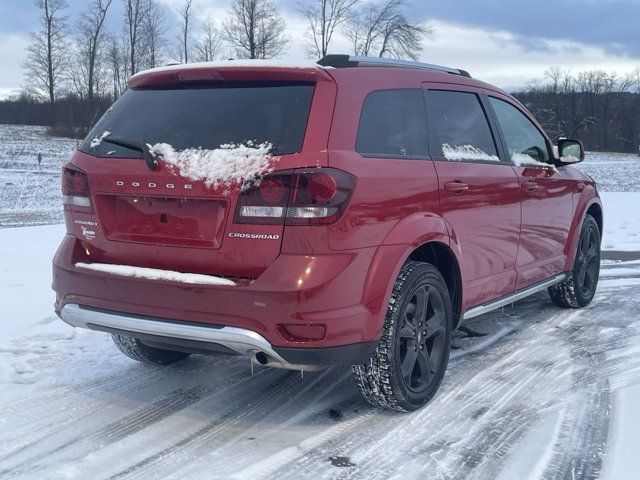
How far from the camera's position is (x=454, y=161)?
13.5 ft

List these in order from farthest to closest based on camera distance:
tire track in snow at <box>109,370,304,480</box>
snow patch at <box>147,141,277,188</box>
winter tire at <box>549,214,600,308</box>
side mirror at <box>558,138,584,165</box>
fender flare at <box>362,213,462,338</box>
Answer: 1. winter tire at <box>549,214,600,308</box>
2. side mirror at <box>558,138,584,165</box>
3. fender flare at <box>362,213,462,338</box>
4. snow patch at <box>147,141,277,188</box>
5. tire track in snow at <box>109,370,304,480</box>

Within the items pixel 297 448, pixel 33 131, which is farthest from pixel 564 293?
pixel 33 131

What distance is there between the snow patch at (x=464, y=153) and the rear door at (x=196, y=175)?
3.58 feet

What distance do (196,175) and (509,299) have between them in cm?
253

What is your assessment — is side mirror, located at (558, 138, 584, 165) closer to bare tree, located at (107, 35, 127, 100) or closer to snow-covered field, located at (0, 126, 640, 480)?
snow-covered field, located at (0, 126, 640, 480)

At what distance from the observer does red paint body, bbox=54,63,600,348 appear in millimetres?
3129

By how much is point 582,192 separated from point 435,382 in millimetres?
2827

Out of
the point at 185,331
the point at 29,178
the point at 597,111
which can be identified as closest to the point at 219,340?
the point at 185,331

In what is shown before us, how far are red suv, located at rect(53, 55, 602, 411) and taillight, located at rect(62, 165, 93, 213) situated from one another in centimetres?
1

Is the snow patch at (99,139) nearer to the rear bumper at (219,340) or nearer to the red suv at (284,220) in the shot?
the red suv at (284,220)

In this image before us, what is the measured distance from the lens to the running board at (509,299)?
431 cm

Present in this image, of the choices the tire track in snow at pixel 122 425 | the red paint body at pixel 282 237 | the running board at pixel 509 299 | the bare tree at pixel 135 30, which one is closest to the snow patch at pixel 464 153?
the red paint body at pixel 282 237

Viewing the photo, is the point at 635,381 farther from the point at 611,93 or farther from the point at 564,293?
the point at 611,93

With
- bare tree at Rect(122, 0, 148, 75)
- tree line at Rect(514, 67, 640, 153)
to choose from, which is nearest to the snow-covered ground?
bare tree at Rect(122, 0, 148, 75)
